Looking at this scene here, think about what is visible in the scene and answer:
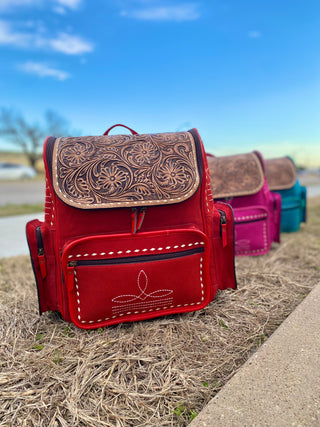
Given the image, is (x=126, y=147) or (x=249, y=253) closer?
(x=126, y=147)

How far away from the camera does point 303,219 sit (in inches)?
155

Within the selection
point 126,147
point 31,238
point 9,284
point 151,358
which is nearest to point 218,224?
point 126,147

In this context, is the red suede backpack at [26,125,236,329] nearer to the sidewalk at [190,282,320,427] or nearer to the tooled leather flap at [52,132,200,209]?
the tooled leather flap at [52,132,200,209]

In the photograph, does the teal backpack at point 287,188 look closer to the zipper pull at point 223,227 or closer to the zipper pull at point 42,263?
the zipper pull at point 223,227

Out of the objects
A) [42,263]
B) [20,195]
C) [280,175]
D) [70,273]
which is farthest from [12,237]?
[20,195]

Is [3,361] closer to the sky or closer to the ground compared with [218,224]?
closer to the ground

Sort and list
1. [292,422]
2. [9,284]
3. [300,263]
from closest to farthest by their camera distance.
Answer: [292,422] → [9,284] → [300,263]

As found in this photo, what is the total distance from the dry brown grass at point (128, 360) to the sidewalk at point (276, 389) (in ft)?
0.32

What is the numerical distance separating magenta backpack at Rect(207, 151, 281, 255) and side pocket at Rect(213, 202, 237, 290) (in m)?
0.95

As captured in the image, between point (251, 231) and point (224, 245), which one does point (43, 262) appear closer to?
point (224, 245)

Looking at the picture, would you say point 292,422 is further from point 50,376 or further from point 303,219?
point 303,219

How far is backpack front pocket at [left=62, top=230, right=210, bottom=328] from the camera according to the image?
56.3 inches

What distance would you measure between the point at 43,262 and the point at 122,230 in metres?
0.46

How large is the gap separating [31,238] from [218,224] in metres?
1.00
